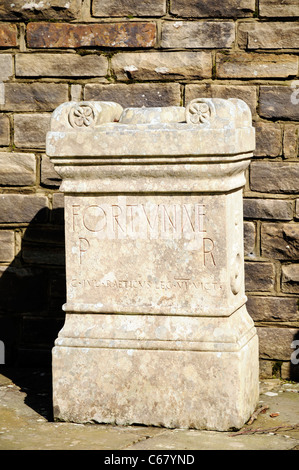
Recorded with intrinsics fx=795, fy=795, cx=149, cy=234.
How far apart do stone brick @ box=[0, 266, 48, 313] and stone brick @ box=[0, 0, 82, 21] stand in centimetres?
143

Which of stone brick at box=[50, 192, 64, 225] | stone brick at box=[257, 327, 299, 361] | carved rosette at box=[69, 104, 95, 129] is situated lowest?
stone brick at box=[257, 327, 299, 361]

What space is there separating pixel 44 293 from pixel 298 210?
1520 millimetres

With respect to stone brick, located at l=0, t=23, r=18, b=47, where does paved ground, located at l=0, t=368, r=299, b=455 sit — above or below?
below

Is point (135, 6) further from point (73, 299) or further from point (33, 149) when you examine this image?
point (73, 299)

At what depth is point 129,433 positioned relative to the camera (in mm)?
3457

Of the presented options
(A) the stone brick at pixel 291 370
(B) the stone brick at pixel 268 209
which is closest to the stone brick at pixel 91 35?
(B) the stone brick at pixel 268 209

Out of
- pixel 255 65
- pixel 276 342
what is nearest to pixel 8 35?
pixel 255 65

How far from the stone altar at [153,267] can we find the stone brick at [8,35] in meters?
1.10

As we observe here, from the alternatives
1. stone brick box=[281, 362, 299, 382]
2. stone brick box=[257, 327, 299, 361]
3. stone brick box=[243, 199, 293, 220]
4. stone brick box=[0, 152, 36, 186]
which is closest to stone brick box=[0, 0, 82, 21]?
stone brick box=[0, 152, 36, 186]

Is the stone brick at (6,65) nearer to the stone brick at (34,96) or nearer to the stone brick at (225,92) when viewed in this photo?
the stone brick at (34,96)

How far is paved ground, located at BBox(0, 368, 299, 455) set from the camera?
329 cm

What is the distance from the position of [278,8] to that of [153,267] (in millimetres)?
1621

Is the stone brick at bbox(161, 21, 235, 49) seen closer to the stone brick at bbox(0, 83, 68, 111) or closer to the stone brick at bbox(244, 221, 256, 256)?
the stone brick at bbox(0, 83, 68, 111)
